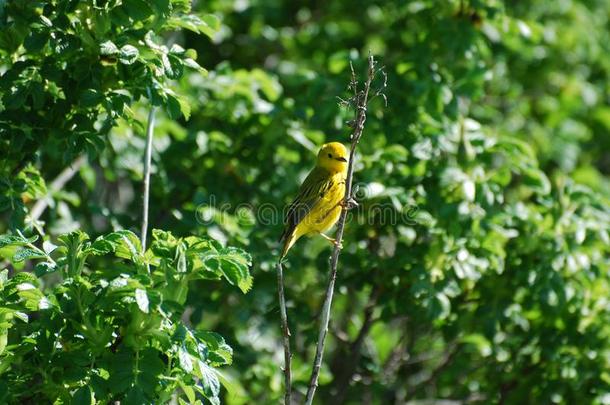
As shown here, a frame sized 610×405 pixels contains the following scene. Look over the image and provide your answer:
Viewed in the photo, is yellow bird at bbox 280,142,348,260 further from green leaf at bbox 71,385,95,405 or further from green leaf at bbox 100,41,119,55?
green leaf at bbox 71,385,95,405

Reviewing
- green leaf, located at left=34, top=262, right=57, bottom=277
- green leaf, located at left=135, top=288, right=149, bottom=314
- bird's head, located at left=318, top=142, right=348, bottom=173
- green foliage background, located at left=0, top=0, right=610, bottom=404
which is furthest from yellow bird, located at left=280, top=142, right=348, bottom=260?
green leaf, located at left=135, top=288, right=149, bottom=314

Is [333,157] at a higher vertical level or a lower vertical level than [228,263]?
higher

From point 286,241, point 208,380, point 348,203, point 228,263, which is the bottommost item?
point 208,380

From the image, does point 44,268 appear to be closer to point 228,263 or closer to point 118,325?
point 118,325

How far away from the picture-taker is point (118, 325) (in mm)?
3029

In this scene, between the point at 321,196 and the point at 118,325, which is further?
the point at 321,196

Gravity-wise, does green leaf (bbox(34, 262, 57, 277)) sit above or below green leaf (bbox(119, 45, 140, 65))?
below

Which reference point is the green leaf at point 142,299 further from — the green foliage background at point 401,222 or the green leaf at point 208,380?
the green foliage background at point 401,222

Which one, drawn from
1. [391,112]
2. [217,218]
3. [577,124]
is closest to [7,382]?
[217,218]

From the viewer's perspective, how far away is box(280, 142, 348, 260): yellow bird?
15.7ft

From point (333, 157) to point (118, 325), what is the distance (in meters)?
2.29

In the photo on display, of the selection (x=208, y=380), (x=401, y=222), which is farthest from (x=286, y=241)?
(x=208, y=380)

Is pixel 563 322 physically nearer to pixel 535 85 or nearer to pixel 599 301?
pixel 599 301

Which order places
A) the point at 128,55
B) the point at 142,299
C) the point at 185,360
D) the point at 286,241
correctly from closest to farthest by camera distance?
the point at 142,299 → the point at 185,360 → the point at 128,55 → the point at 286,241
